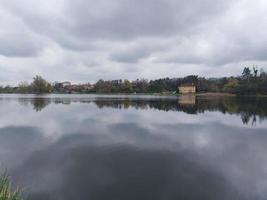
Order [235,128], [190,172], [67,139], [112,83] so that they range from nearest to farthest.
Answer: [190,172] → [67,139] → [235,128] → [112,83]

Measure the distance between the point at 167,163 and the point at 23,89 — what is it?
182 meters

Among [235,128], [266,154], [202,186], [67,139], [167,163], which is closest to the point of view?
[202,186]

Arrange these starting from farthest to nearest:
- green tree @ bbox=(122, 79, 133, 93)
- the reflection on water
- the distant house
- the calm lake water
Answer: green tree @ bbox=(122, 79, 133, 93), the distant house, the reflection on water, the calm lake water

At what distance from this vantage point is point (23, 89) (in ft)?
588

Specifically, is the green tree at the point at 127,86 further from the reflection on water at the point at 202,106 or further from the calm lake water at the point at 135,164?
the calm lake water at the point at 135,164

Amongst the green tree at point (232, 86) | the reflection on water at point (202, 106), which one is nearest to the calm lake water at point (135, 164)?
the reflection on water at point (202, 106)

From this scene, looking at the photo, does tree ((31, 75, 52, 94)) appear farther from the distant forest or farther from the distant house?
the distant house

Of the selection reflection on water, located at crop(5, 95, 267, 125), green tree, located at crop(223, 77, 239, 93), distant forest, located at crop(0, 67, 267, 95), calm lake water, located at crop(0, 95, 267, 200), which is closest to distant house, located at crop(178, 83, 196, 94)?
distant forest, located at crop(0, 67, 267, 95)

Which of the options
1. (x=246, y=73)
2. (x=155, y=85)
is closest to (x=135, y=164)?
(x=246, y=73)

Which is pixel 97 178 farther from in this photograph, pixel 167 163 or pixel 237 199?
pixel 237 199

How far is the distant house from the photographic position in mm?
145875

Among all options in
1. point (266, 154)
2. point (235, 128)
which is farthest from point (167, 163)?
point (235, 128)

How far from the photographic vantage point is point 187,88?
147875mm

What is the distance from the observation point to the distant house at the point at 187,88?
479 feet
